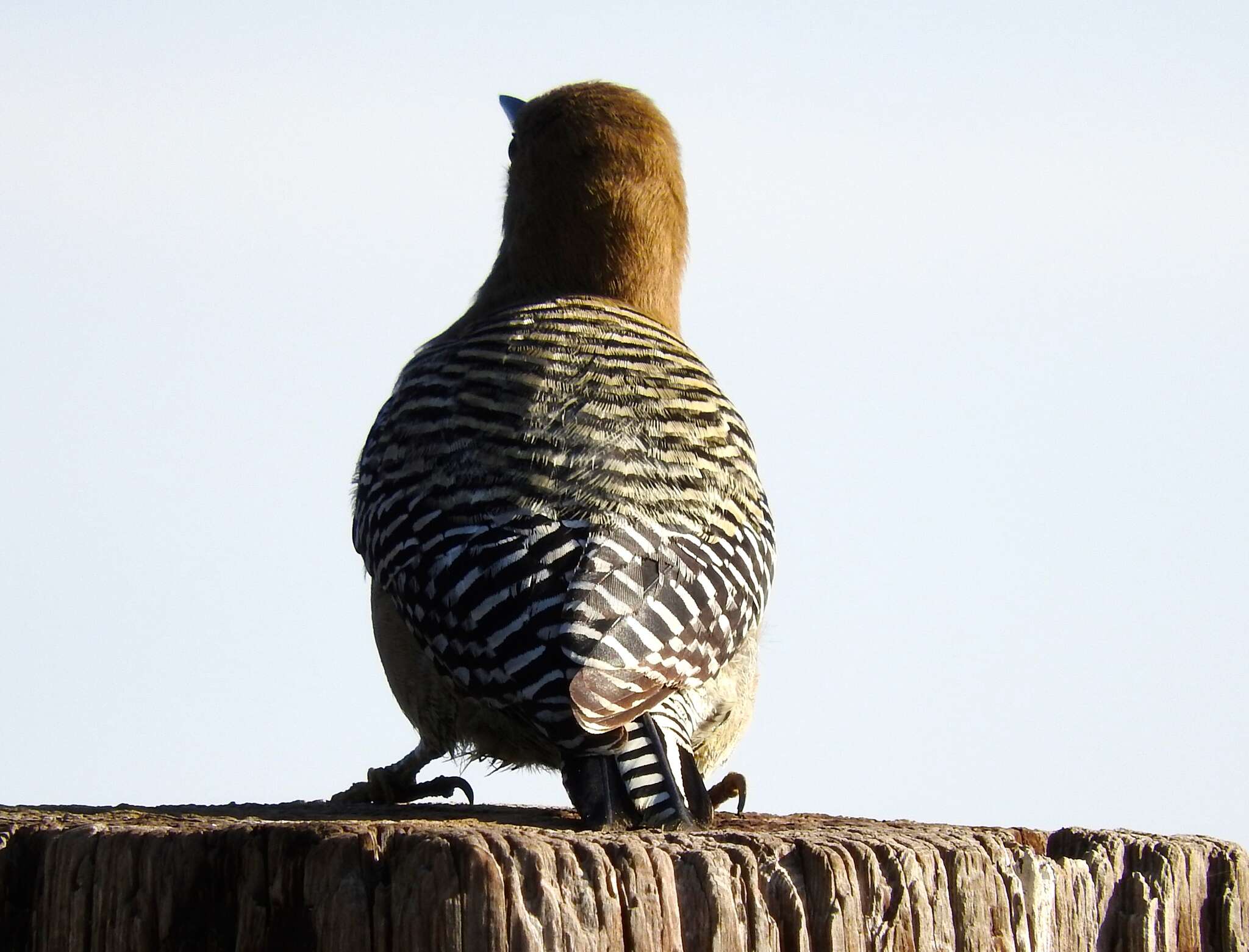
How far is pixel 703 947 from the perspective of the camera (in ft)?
12.2

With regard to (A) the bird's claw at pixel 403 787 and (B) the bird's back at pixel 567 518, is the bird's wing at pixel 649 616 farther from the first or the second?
(A) the bird's claw at pixel 403 787

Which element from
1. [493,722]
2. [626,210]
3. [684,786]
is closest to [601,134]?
[626,210]

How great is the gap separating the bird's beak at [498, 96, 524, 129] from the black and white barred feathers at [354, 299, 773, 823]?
223 centimetres

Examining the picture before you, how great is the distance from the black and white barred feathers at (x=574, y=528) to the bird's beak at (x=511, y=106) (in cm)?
223

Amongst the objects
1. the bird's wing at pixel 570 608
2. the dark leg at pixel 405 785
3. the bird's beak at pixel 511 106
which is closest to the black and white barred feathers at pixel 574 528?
the bird's wing at pixel 570 608

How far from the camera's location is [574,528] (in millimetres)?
5762

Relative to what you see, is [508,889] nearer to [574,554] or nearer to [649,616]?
[649,616]

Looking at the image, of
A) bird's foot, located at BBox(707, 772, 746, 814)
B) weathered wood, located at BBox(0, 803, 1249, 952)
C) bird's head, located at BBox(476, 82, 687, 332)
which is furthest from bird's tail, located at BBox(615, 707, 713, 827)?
bird's head, located at BBox(476, 82, 687, 332)

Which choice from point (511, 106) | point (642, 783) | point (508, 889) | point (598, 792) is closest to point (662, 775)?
point (642, 783)

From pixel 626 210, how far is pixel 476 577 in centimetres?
358

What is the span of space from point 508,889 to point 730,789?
136 inches

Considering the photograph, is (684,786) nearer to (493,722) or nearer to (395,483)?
(493,722)

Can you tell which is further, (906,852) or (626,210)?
(626,210)

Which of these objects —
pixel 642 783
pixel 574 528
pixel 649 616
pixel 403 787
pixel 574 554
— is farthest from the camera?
pixel 403 787
